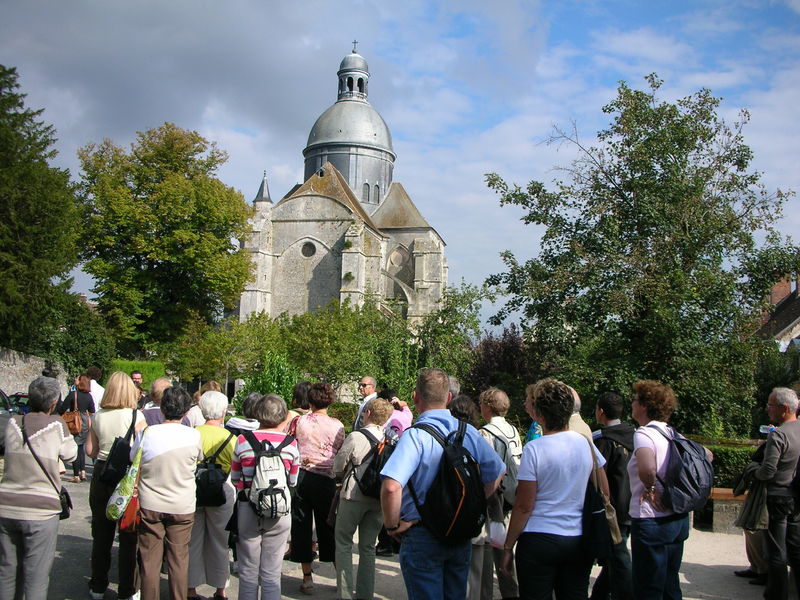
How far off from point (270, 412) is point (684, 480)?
8.94 feet

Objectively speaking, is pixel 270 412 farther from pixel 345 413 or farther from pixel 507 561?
pixel 345 413

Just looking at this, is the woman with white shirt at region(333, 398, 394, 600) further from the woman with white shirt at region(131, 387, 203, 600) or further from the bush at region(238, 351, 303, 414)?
the bush at region(238, 351, 303, 414)

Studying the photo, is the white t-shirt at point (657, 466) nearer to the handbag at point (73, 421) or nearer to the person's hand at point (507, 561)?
the person's hand at point (507, 561)

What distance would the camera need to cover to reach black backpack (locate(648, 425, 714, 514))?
4266 millimetres

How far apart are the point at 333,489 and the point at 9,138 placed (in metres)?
22.1

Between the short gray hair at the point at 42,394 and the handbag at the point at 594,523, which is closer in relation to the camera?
the handbag at the point at 594,523

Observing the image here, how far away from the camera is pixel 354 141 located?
164ft

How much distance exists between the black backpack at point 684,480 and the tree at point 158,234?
90.9 feet

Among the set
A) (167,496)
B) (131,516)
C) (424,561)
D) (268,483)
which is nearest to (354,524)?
(268,483)

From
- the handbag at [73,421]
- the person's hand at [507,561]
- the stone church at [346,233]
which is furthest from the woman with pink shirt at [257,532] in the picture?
the stone church at [346,233]

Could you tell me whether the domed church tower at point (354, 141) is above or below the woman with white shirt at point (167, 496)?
above

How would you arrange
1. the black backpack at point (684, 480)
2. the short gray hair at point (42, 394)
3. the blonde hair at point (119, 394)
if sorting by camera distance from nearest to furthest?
the black backpack at point (684, 480) < the short gray hair at point (42, 394) < the blonde hair at point (119, 394)

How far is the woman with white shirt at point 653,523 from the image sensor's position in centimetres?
430

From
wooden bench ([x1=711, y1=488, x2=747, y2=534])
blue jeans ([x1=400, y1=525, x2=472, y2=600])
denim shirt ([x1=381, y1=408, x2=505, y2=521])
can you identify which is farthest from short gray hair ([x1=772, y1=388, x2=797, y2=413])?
wooden bench ([x1=711, y1=488, x2=747, y2=534])
